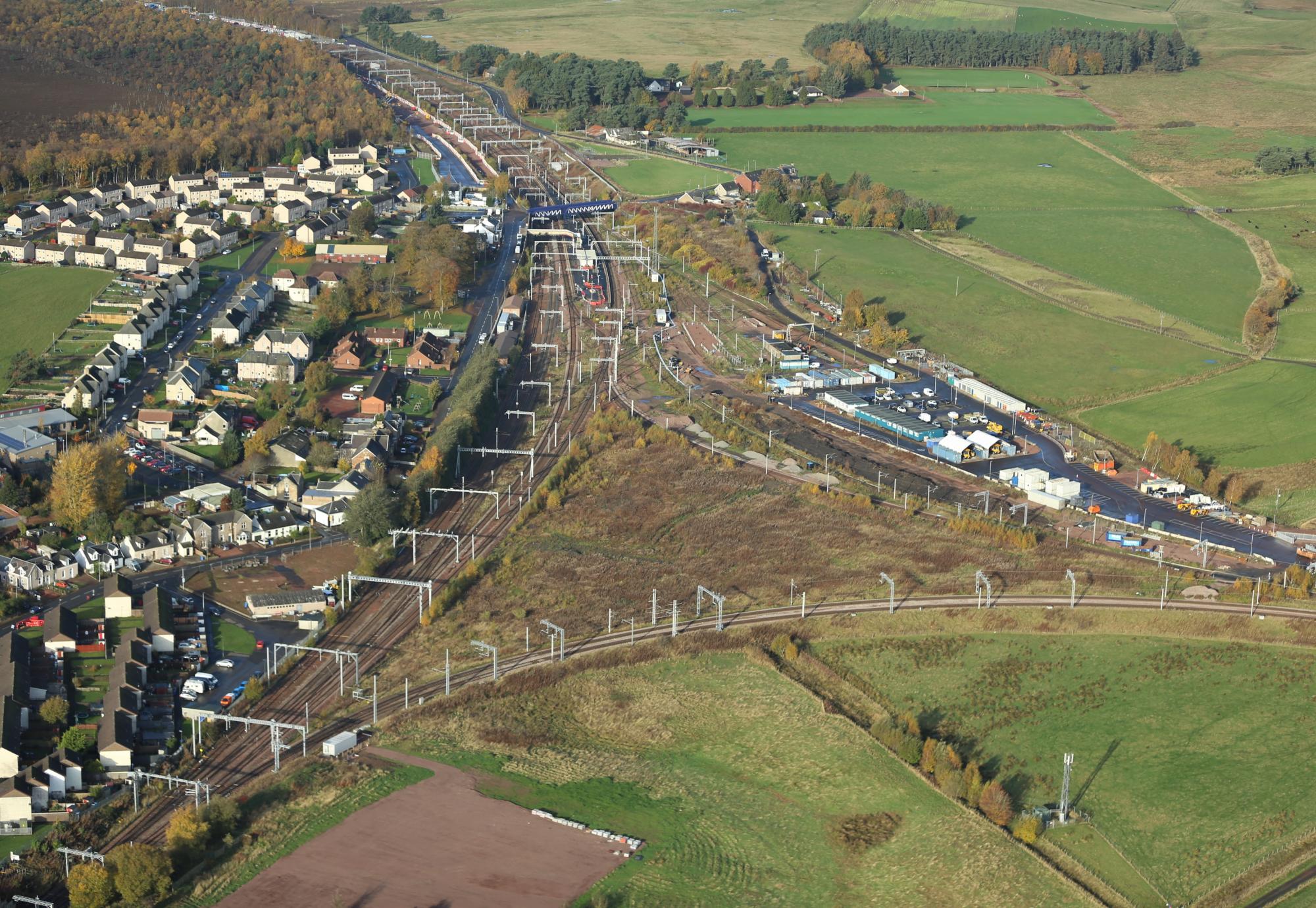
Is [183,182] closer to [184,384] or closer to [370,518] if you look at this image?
[184,384]

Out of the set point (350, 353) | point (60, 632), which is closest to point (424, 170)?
point (350, 353)

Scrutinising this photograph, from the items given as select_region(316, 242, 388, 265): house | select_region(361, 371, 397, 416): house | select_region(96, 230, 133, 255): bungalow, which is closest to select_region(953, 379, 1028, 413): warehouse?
select_region(361, 371, 397, 416): house

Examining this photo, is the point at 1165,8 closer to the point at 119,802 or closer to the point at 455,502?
the point at 455,502

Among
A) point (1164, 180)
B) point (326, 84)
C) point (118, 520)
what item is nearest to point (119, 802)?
point (118, 520)

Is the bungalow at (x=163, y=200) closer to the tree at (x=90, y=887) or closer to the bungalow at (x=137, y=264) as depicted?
the bungalow at (x=137, y=264)

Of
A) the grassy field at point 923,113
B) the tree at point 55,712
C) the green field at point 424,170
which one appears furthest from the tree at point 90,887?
the grassy field at point 923,113
